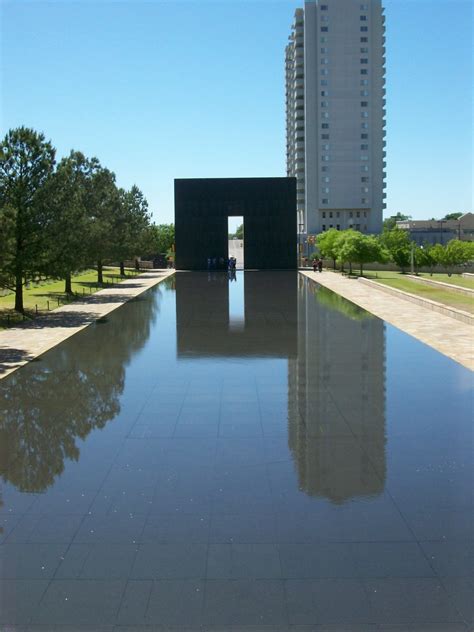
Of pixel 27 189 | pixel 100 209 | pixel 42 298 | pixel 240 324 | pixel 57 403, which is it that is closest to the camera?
pixel 57 403

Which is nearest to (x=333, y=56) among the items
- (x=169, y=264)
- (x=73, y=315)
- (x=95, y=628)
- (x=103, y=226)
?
(x=169, y=264)

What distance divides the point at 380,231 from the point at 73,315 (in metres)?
94.1

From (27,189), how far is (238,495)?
23.9 meters

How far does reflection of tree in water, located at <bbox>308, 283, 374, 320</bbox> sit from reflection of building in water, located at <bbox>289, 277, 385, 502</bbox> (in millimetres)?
3881

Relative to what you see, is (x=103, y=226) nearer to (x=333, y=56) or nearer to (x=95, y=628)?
(x=95, y=628)

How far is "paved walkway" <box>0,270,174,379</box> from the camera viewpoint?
62.8 feet

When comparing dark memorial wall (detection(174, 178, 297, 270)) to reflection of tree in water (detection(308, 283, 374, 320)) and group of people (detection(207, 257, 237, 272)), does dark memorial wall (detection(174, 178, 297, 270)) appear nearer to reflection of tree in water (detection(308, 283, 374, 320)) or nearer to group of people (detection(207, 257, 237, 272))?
group of people (detection(207, 257, 237, 272))

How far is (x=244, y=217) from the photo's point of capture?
73000 millimetres

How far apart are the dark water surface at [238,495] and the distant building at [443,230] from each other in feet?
352

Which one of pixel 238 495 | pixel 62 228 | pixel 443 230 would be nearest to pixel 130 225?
pixel 62 228

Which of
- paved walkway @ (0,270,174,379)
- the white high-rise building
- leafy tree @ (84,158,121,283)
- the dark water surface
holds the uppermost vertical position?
the white high-rise building

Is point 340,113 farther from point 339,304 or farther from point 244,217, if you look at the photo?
point 339,304

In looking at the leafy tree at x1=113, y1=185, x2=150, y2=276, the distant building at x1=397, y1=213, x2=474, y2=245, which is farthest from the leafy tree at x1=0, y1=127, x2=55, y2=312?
the distant building at x1=397, y1=213, x2=474, y2=245

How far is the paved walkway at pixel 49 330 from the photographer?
62.8ft
